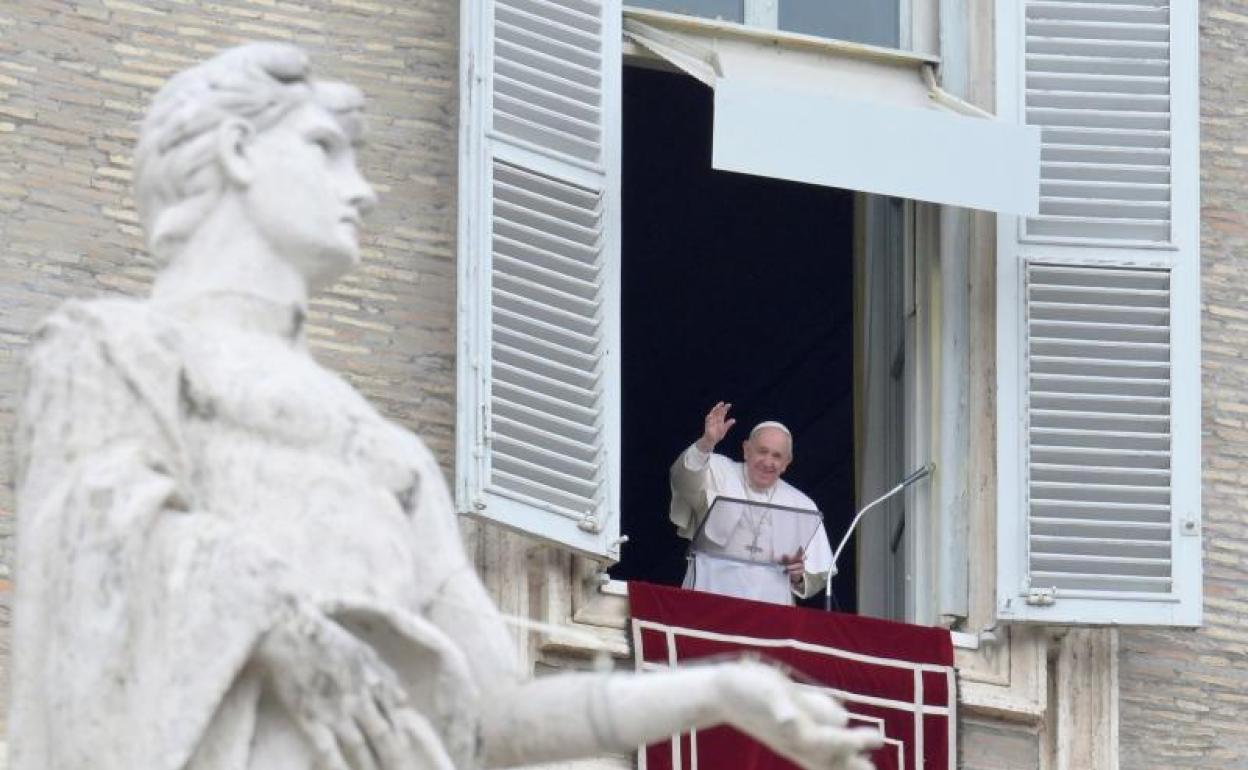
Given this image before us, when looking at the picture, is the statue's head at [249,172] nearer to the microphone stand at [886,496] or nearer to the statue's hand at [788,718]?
the statue's hand at [788,718]

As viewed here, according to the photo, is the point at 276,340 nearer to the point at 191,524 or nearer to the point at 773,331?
the point at 191,524

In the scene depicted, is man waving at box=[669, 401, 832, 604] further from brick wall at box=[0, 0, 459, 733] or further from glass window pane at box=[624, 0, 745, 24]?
glass window pane at box=[624, 0, 745, 24]

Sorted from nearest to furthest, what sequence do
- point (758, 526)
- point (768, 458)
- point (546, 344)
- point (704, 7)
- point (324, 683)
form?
point (324, 683), point (546, 344), point (758, 526), point (768, 458), point (704, 7)

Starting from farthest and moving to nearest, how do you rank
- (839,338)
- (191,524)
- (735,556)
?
(839,338)
(735,556)
(191,524)

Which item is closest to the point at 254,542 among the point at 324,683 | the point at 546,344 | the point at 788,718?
the point at 324,683

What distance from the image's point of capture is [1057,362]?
1775 cm

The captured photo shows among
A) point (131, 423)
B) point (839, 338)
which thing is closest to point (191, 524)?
point (131, 423)

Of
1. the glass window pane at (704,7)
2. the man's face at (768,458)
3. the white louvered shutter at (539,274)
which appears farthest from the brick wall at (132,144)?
the man's face at (768,458)

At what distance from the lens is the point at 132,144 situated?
16.7 meters

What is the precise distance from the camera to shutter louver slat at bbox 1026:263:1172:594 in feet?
57.7

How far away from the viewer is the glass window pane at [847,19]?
58.7 ft

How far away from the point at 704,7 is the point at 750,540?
1.52 meters

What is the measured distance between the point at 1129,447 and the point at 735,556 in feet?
3.81

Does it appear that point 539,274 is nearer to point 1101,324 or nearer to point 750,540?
point 750,540
